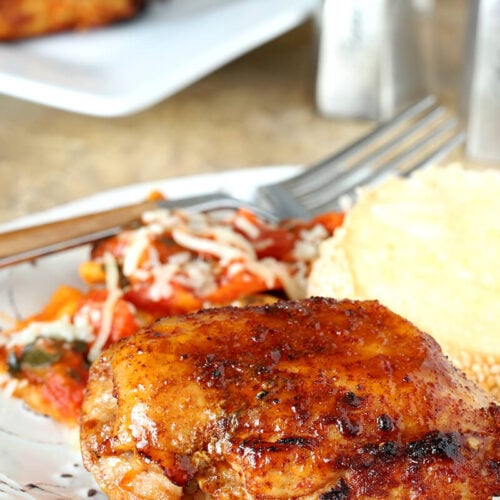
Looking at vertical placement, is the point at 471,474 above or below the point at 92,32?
below

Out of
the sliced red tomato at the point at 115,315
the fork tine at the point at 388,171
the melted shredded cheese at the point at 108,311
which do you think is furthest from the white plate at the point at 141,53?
the sliced red tomato at the point at 115,315

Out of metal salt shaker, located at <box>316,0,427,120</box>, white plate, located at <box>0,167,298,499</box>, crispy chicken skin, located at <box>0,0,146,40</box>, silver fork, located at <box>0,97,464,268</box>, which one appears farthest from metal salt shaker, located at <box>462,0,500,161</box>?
crispy chicken skin, located at <box>0,0,146,40</box>

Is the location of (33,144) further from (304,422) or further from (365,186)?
(304,422)

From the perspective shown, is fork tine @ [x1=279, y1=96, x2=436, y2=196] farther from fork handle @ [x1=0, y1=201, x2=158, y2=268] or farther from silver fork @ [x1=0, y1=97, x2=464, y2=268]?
fork handle @ [x1=0, y1=201, x2=158, y2=268]

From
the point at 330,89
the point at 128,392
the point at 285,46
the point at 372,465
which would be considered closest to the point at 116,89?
the point at 330,89

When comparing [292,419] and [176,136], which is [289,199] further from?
[292,419]

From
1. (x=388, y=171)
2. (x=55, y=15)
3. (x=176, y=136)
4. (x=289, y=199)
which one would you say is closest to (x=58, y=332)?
(x=289, y=199)
